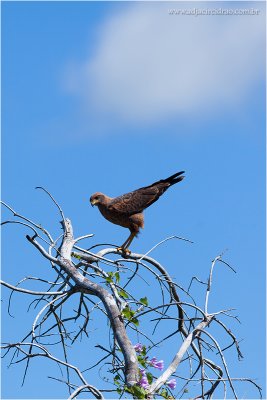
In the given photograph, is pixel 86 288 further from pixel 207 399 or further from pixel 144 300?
pixel 207 399

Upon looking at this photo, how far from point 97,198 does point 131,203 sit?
0.32 meters

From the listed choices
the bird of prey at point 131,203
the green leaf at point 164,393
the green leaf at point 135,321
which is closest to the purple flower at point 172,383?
the green leaf at point 164,393

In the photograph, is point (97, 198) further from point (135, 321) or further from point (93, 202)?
point (135, 321)

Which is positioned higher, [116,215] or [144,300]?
[116,215]

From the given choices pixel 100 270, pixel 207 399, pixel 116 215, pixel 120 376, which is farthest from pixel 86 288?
pixel 116 215

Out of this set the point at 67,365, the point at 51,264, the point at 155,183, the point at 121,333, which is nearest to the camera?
the point at 67,365

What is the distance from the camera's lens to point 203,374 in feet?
14.1

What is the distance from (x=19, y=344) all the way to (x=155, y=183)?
11.4 feet

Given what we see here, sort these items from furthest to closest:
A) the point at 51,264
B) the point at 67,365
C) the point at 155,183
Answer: the point at 155,183
the point at 51,264
the point at 67,365

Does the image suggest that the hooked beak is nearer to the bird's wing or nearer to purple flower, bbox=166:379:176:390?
the bird's wing

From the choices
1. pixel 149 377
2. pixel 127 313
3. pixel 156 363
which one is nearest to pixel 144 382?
pixel 149 377

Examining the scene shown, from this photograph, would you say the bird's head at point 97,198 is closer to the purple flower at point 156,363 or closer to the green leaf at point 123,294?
the green leaf at point 123,294

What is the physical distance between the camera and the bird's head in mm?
7460

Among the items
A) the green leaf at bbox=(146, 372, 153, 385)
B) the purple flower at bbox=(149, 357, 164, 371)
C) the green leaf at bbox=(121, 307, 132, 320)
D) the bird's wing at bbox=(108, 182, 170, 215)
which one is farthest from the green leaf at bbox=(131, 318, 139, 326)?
the bird's wing at bbox=(108, 182, 170, 215)
